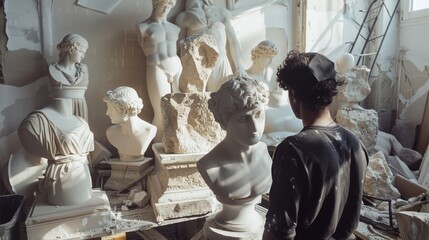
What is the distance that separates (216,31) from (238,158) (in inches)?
64.3

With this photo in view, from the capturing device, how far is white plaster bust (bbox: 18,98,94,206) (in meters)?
1.83

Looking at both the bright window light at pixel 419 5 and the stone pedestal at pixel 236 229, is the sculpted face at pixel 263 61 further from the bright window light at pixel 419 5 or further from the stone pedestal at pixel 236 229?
the bright window light at pixel 419 5

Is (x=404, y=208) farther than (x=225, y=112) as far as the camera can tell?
Yes

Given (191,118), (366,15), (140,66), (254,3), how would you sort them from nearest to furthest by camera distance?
(191,118), (140,66), (254,3), (366,15)

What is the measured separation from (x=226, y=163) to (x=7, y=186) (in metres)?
1.63

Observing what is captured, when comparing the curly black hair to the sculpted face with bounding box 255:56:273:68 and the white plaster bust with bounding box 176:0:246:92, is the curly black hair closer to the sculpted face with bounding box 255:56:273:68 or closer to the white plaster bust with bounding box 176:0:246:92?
the white plaster bust with bounding box 176:0:246:92

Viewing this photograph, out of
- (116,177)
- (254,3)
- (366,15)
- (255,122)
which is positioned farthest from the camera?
(366,15)

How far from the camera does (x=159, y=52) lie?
2.76 m

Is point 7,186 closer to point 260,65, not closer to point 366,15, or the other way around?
point 260,65

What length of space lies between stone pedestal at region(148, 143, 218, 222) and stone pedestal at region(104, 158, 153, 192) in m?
0.30

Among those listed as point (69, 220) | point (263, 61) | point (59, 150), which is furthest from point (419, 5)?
point (69, 220)

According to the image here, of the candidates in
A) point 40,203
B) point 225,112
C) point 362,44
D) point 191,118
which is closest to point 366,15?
point 362,44

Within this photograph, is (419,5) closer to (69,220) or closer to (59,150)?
(59,150)

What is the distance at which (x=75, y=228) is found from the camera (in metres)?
1.86
